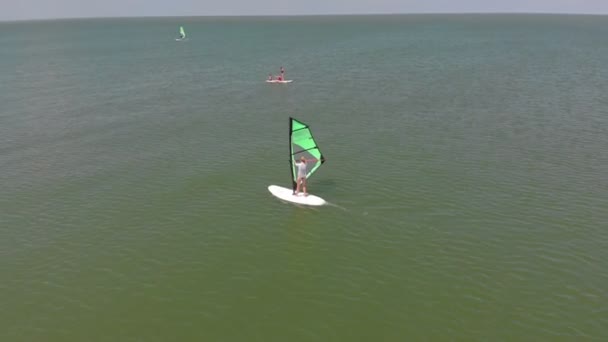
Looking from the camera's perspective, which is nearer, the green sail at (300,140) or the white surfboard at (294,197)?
the white surfboard at (294,197)

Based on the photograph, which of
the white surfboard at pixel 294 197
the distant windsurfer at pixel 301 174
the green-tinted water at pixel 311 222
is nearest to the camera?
the green-tinted water at pixel 311 222

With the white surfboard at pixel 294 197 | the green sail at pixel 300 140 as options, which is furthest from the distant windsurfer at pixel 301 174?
the green sail at pixel 300 140

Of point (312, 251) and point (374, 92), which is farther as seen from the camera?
point (374, 92)

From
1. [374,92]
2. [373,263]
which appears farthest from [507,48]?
[373,263]

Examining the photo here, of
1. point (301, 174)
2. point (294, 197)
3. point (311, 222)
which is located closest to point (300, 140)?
point (301, 174)

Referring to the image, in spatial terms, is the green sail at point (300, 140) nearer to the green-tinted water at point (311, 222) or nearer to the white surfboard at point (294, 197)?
the white surfboard at point (294, 197)

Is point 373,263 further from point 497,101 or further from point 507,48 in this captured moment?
point 507,48
